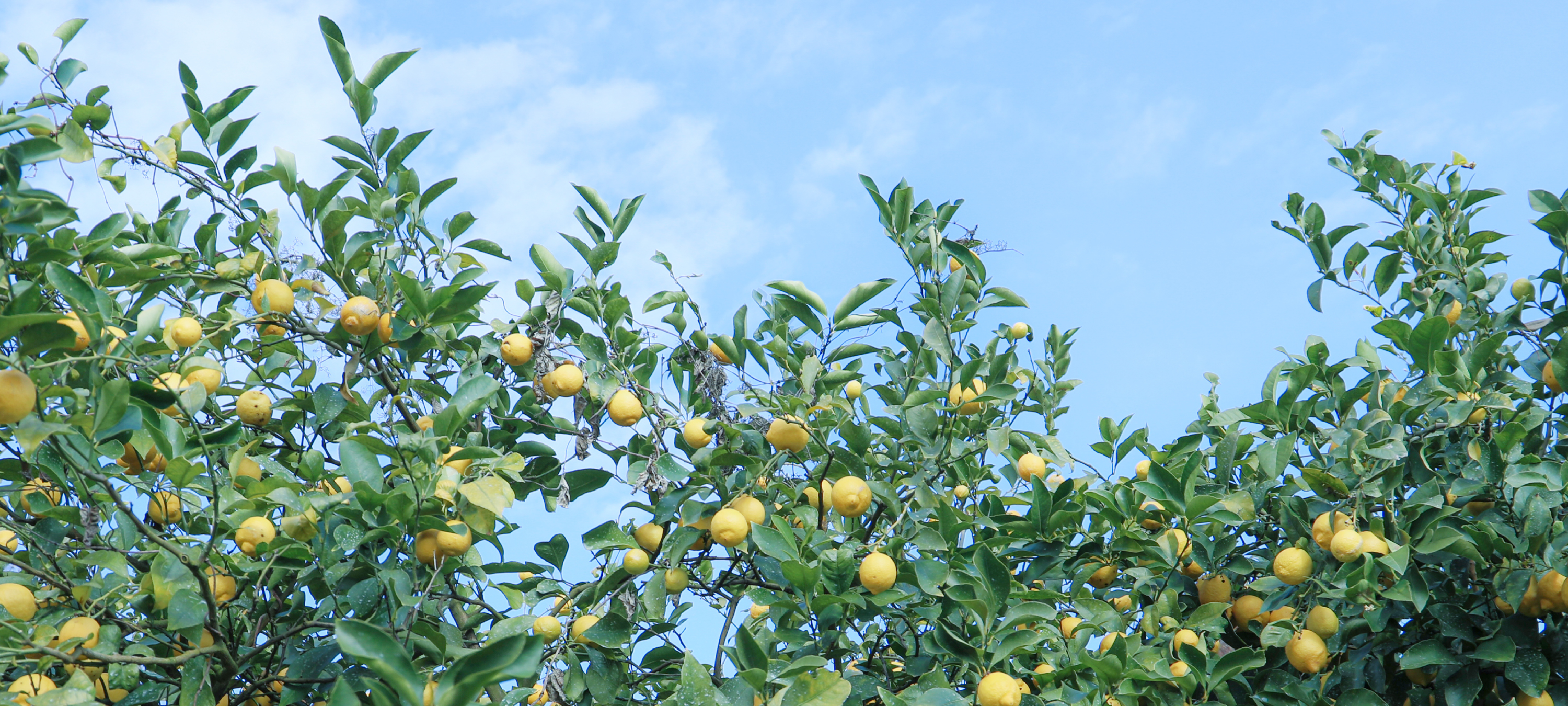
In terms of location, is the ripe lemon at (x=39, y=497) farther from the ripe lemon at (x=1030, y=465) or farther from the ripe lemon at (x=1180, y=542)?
the ripe lemon at (x=1180, y=542)

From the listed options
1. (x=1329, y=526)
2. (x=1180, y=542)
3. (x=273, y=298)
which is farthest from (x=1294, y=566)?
(x=273, y=298)

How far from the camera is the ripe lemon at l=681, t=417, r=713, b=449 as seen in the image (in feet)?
9.35

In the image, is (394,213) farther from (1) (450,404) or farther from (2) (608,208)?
(1) (450,404)

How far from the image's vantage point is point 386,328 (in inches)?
115

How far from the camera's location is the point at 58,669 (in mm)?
2484

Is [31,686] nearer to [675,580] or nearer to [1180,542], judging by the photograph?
[675,580]

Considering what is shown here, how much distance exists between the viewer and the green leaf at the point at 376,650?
1485 millimetres

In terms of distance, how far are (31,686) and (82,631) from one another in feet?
0.68

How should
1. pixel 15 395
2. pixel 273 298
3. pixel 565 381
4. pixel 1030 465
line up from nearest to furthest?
1. pixel 15 395
2. pixel 273 298
3. pixel 565 381
4. pixel 1030 465

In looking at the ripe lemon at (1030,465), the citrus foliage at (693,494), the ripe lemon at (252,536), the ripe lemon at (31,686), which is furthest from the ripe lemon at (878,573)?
the ripe lemon at (31,686)

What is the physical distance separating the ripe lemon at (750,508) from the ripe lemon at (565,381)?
2.06 ft

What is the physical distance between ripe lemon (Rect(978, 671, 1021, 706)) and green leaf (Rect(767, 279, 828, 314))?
103cm

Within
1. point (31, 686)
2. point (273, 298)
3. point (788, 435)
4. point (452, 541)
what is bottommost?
point (31, 686)

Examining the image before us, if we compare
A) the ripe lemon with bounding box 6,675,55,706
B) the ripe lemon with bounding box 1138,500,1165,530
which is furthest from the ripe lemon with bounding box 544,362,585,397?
the ripe lemon with bounding box 1138,500,1165,530
